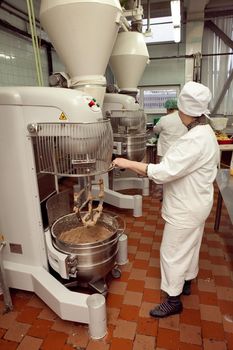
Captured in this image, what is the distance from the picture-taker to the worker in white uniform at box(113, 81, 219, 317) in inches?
49.2

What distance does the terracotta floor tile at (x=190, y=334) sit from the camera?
135 centimetres

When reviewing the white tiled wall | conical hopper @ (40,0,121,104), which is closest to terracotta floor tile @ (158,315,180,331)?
conical hopper @ (40,0,121,104)

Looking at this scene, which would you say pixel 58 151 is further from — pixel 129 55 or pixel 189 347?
pixel 129 55

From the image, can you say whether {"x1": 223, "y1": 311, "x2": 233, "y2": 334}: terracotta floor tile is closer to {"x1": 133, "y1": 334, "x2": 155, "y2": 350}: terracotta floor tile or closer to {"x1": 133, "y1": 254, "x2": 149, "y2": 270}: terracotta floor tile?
{"x1": 133, "y1": 334, "x2": 155, "y2": 350}: terracotta floor tile

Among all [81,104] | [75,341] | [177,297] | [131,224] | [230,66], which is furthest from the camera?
[230,66]

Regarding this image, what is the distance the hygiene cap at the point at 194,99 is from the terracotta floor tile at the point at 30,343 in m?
1.47

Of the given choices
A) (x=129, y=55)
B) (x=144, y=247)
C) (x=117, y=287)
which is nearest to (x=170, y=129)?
(x=129, y=55)

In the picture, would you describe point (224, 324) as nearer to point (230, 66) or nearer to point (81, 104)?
point (81, 104)

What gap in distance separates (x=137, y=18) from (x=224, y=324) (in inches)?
110

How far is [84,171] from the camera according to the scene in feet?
4.19

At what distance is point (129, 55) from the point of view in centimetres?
255

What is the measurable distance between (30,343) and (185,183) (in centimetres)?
120

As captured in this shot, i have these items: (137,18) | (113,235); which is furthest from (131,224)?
(137,18)

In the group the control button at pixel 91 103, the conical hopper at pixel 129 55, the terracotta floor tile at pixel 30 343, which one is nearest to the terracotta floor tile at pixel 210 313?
the terracotta floor tile at pixel 30 343
